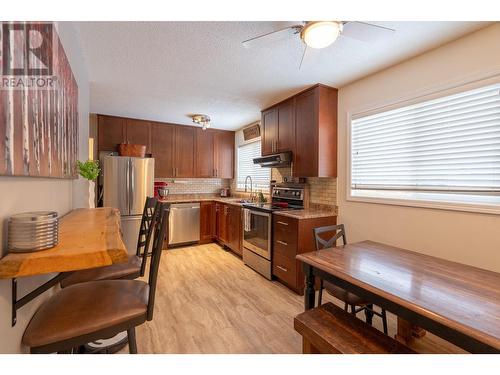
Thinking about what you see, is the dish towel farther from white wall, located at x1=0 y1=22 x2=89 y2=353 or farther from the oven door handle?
white wall, located at x1=0 y1=22 x2=89 y2=353

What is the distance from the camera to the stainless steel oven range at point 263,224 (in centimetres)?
289

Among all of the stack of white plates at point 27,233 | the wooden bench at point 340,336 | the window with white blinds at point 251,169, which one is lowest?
the wooden bench at point 340,336

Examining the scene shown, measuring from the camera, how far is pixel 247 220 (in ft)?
10.7

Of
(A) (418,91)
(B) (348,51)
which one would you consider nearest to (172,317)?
(B) (348,51)

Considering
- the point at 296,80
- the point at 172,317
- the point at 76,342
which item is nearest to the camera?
the point at 76,342

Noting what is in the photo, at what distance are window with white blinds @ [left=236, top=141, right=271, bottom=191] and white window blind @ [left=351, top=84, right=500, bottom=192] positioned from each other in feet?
6.01

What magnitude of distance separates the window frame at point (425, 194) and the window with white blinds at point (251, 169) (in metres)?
1.71

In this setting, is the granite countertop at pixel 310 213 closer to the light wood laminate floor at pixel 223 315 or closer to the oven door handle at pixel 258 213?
the oven door handle at pixel 258 213

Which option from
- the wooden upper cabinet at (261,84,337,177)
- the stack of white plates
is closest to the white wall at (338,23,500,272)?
the wooden upper cabinet at (261,84,337,177)

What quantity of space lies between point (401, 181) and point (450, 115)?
0.66 metres

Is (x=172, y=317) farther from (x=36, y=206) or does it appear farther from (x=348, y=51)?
(x=348, y=51)

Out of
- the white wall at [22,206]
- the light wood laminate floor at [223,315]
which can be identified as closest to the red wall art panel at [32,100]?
the white wall at [22,206]

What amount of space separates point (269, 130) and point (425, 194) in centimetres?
212
